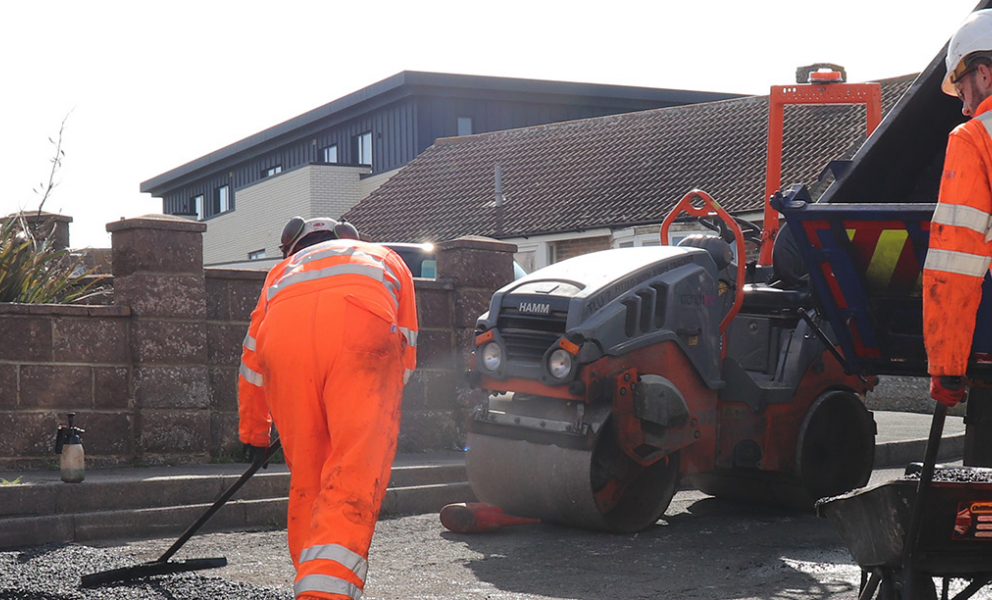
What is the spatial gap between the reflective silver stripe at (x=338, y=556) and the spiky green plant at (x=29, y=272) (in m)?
5.90

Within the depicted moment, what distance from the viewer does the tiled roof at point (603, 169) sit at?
22.2 m

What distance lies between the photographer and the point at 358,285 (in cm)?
475

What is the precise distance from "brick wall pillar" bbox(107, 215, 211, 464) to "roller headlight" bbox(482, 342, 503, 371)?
113 inches

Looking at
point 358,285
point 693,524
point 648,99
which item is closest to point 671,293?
point 693,524

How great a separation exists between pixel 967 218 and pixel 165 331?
6.59 m

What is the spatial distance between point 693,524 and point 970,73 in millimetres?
3848

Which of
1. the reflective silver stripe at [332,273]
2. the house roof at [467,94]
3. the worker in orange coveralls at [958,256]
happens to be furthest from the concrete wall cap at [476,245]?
the house roof at [467,94]

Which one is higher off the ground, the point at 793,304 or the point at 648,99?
the point at 648,99

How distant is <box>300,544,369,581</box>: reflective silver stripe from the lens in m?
4.27

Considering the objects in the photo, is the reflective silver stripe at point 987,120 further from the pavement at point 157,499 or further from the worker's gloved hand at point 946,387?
the pavement at point 157,499

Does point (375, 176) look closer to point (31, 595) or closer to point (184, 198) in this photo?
point (184, 198)

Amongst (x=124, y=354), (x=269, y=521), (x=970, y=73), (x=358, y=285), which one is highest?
(x=970, y=73)

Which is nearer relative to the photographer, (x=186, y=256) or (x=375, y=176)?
(x=186, y=256)

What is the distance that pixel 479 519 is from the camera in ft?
23.2
